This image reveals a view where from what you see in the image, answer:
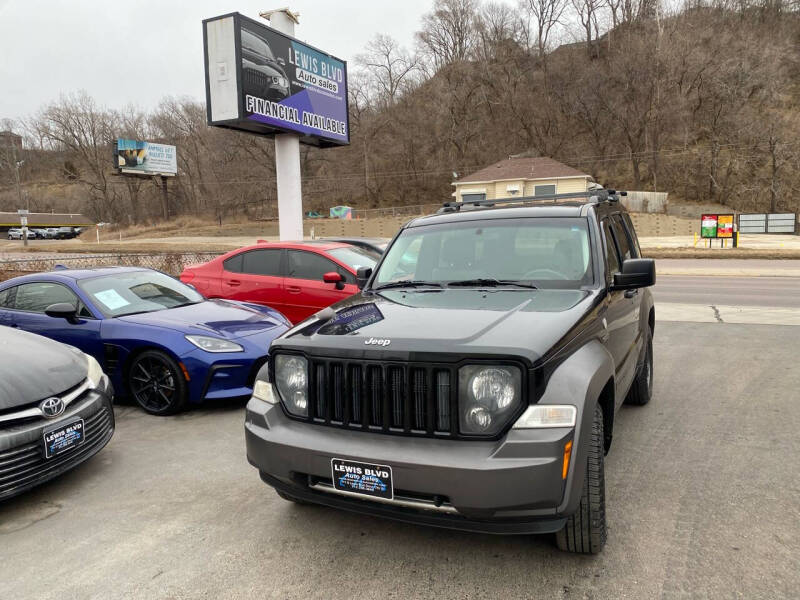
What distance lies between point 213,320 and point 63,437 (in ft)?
7.47

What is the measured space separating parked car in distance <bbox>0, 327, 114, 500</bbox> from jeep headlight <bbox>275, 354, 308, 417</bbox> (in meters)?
1.73

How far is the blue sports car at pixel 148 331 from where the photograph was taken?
5.44 meters

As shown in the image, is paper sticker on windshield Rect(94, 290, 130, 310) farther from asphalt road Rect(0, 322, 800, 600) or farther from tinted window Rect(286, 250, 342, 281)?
tinted window Rect(286, 250, 342, 281)

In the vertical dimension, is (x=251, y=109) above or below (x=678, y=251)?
above

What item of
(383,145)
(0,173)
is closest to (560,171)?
(383,145)

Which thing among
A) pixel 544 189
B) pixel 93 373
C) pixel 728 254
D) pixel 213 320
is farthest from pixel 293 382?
pixel 544 189

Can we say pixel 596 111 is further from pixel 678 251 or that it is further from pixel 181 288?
pixel 181 288

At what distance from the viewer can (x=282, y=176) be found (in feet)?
69.1

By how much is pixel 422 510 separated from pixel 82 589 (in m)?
1.74

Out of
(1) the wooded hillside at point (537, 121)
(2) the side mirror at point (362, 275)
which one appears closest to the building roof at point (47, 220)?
(1) the wooded hillside at point (537, 121)

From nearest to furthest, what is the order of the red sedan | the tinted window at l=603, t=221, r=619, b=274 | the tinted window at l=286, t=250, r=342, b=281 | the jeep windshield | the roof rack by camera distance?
the jeep windshield < the tinted window at l=603, t=221, r=619, b=274 < the roof rack < the red sedan < the tinted window at l=286, t=250, r=342, b=281

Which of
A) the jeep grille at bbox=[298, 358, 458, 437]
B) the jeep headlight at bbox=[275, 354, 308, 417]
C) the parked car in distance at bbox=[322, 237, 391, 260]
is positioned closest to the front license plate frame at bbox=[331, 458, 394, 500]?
the jeep grille at bbox=[298, 358, 458, 437]

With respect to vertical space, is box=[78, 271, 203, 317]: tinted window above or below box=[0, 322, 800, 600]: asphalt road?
above

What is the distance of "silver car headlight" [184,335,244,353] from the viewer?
17.9 ft
